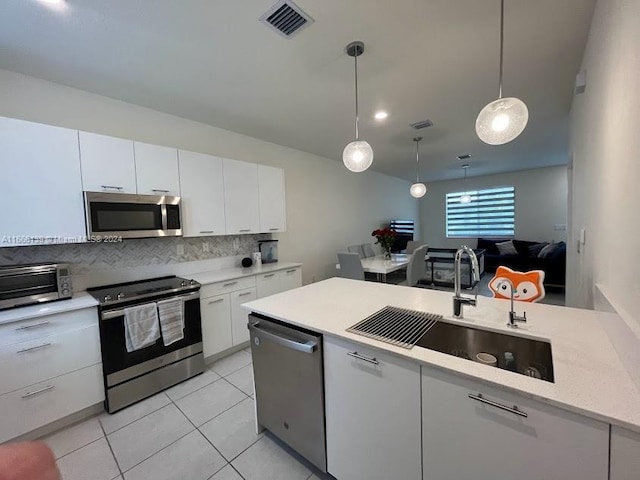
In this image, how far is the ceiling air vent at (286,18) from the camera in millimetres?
1493

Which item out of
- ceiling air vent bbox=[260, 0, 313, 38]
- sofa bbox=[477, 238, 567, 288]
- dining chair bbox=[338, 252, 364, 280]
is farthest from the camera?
sofa bbox=[477, 238, 567, 288]

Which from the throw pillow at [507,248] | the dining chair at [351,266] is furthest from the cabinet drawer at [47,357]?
the throw pillow at [507,248]

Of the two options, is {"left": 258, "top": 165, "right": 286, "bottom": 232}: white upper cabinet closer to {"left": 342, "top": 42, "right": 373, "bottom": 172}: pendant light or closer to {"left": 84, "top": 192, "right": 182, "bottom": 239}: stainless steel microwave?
{"left": 84, "top": 192, "right": 182, "bottom": 239}: stainless steel microwave

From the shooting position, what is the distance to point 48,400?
1773 millimetres

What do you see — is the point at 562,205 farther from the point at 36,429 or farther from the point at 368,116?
the point at 36,429

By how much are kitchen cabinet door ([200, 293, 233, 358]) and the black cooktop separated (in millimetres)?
271

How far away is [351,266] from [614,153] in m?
2.73

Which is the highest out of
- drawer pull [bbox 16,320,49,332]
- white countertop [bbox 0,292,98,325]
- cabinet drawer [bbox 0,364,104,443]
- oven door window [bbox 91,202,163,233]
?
oven door window [bbox 91,202,163,233]

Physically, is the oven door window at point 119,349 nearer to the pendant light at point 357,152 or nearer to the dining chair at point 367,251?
the pendant light at point 357,152

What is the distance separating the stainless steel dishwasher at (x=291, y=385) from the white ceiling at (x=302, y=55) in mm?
1889

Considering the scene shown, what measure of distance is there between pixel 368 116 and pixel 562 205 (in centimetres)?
656

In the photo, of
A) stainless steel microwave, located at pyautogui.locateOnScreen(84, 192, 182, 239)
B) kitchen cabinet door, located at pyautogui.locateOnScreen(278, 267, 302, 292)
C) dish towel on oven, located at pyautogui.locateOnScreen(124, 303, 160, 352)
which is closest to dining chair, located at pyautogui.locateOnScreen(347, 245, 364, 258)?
kitchen cabinet door, located at pyautogui.locateOnScreen(278, 267, 302, 292)

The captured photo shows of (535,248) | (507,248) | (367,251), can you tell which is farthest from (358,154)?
(535,248)

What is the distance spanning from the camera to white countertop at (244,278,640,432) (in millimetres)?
746
